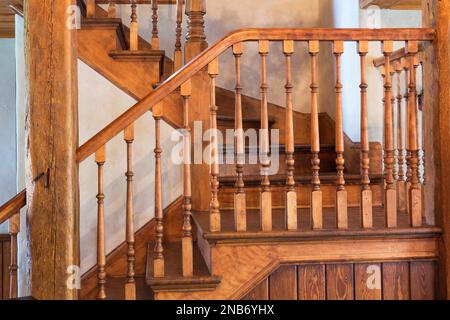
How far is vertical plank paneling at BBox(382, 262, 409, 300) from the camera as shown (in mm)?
2473

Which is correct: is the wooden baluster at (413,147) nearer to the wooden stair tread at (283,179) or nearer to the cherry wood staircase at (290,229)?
the cherry wood staircase at (290,229)

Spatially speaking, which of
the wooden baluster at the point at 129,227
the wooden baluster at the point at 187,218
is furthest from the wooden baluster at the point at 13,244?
the wooden baluster at the point at 187,218

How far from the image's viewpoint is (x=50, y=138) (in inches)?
90.6

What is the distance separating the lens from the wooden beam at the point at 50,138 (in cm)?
228

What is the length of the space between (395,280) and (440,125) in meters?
0.76

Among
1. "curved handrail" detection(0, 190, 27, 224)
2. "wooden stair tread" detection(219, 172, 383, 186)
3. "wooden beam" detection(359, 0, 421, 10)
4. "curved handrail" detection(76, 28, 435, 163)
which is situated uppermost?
"wooden beam" detection(359, 0, 421, 10)

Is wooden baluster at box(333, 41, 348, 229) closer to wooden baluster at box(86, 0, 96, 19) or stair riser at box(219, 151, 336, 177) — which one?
stair riser at box(219, 151, 336, 177)

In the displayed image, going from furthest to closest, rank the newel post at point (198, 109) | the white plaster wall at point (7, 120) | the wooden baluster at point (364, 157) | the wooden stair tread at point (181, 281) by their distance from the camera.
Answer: the white plaster wall at point (7, 120)
the newel post at point (198, 109)
the wooden baluster at point (364, 157)
the wooden stair tread at point (181, 281)

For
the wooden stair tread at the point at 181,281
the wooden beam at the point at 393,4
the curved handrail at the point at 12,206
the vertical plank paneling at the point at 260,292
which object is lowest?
the vertical plank paneling at the point at 260,292

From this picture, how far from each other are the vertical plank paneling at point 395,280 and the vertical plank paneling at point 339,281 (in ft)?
0.56

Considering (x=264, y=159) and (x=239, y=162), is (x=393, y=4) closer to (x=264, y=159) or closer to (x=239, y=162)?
(x=264, y=159)

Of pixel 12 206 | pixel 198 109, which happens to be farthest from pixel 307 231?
pixel 12 206

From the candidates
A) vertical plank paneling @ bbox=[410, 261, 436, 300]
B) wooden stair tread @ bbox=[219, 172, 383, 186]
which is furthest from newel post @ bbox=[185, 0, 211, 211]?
vertical plank paneling @ bbox=[410, 261, 436, 300]
